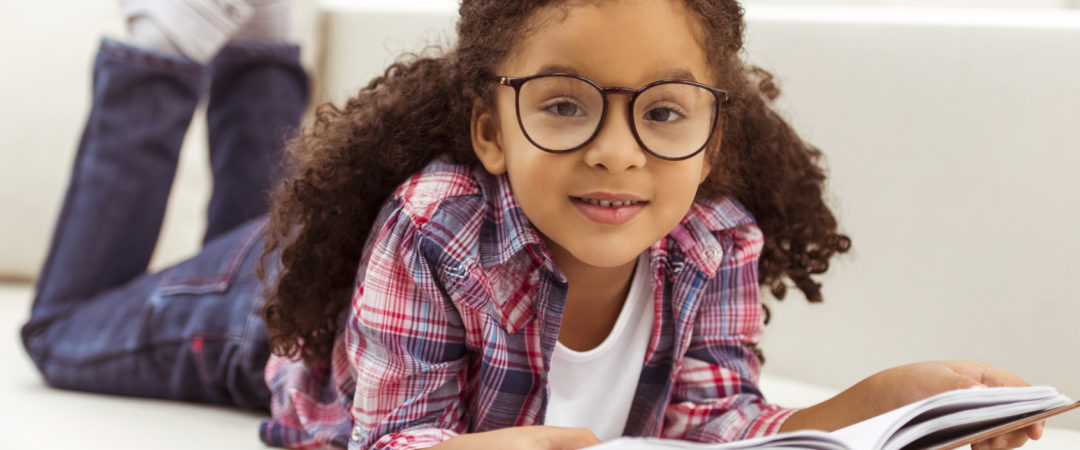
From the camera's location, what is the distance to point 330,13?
1755mm

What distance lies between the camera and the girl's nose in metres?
0.75

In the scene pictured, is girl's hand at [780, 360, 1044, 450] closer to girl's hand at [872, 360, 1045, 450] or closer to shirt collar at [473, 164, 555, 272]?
girl's hand at [872, 360, 1045, 450]

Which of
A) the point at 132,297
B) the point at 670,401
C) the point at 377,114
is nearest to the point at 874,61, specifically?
the point at 670,401

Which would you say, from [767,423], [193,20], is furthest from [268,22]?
[767,423]

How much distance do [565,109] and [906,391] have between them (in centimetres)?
33

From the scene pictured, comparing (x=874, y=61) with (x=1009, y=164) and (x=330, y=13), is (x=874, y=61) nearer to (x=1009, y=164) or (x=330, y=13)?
(x=1009, y=164)

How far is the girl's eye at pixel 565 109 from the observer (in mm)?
761

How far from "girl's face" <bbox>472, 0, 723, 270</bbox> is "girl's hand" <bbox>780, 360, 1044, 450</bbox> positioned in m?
0.20

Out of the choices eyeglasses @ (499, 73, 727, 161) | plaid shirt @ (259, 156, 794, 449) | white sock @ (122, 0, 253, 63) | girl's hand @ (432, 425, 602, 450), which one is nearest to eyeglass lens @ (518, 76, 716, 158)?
eyeglasses @ (499, 73, 727, 161)

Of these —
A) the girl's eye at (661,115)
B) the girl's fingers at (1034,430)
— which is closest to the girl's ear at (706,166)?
the girl's eye at (661,115)

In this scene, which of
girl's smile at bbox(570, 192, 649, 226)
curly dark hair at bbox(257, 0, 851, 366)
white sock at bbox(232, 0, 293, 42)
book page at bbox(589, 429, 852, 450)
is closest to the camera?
book page at bbox(589, 429, 852, 450)

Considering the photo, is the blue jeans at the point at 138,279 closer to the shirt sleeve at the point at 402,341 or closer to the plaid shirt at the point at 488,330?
the plaid shirt at the point at 488,330

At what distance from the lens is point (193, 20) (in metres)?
1.17

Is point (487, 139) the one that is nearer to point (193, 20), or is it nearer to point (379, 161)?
point (379, 161)
